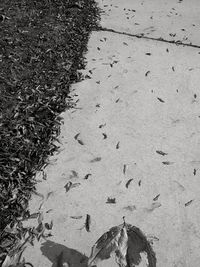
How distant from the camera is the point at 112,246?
193cm

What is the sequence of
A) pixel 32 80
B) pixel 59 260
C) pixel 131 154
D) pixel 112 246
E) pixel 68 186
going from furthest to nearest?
pixel 32 80
pixel 131 154
pixel 68 186
pixel 59 260
pixel 112 246

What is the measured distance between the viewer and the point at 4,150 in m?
3.14

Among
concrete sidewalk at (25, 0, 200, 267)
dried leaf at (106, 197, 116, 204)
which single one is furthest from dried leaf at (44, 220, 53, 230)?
dried leaf at (106, 197, 116, 204)

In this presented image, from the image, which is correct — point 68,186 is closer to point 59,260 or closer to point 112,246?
point 59,260

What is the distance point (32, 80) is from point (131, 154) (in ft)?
4.96

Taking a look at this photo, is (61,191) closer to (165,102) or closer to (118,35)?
(165,102)

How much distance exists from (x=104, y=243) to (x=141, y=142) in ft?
5.55

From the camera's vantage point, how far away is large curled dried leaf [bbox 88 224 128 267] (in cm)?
190

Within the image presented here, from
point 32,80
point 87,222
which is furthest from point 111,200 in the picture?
point 32,80

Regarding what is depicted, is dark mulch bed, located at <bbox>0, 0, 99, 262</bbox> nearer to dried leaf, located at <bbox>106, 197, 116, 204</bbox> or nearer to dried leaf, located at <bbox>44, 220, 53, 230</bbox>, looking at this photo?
dried leaf, located at <bbox>44, 220, 53, 230</bbox>

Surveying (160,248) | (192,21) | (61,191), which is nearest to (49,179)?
(61,191)

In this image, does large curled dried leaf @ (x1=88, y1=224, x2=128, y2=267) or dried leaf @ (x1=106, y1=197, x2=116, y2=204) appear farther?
dried leaf @ (x1=106, y1=197, x2=116, y2=204)

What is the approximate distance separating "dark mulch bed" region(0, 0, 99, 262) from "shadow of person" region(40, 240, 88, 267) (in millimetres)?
283

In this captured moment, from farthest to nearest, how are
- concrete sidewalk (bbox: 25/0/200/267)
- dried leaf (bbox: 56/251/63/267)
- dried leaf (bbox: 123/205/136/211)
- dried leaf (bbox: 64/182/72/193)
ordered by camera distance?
dried leaf (bbox: 64/182/72/193) < dried leaf (bbox: 123/205/136/211) < concrete sidewalk (bbox: 25/0/200/267) < dried leaf (bbox: 56/251/63/267)
